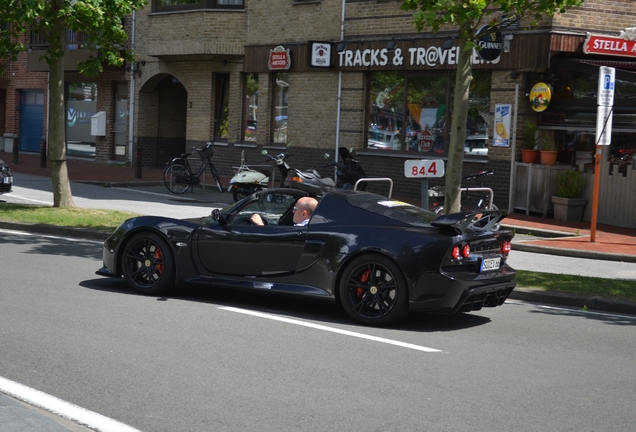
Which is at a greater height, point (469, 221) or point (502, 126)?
point (502, 126)

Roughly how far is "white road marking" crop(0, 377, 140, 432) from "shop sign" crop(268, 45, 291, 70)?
19473mm

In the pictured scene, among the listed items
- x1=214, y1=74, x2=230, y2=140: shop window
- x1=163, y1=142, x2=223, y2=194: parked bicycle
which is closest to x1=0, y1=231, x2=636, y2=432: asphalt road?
x1=163, y1=142, x2=223, y2=194: parked bicycle

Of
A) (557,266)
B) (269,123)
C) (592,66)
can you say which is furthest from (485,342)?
(269,123)

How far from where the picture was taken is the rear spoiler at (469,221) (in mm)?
8242

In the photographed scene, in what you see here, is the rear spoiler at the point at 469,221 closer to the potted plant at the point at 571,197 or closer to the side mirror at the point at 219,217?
the side mirror at the point at 219,217

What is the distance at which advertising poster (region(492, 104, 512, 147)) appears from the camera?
1994 centimetres

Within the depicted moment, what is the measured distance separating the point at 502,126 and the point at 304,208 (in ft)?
38.9

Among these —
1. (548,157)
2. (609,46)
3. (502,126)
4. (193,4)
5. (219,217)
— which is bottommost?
(219,217)

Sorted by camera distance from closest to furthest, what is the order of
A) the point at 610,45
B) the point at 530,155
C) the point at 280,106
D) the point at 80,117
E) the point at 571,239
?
the point at 571,239
the point at 610,45
the point at 530,155
the point at 280,106
the point at 80,117

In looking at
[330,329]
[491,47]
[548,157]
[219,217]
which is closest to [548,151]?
[548,157]

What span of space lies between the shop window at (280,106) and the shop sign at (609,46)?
359 inches

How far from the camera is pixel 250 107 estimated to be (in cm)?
2691

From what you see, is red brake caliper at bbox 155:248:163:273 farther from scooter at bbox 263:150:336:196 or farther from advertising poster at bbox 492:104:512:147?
advertising poster at bbox 492:104:512:147

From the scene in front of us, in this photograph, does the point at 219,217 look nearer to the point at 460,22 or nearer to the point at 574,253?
the point at 460,22
